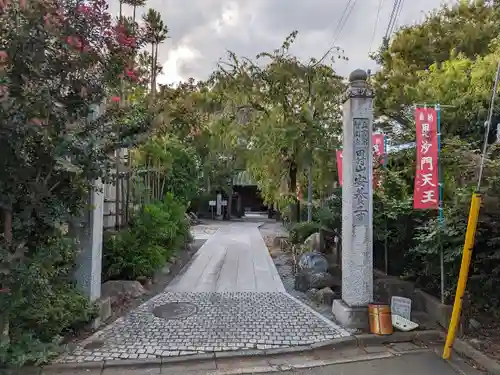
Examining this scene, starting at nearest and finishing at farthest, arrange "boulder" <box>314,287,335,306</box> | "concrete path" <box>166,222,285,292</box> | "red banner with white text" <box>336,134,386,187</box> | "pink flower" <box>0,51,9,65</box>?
"pink flower" <box>0,51,9,65</box>, "boulder" <box>314,287,335,306</box>, "red banner with white text" <box>336,134,386,187</box>, "concrete path" <box>166,222,285,292</box>

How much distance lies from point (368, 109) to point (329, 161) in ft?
19.6

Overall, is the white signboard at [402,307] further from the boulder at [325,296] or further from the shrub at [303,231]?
the shrub at [303,231]

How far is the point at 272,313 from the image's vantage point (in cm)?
618

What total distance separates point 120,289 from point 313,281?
370 centimetres

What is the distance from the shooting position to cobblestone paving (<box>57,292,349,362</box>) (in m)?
4.68

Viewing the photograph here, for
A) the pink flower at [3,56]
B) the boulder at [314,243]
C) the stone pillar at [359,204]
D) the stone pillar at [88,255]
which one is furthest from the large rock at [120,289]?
the boulder at [314,243]

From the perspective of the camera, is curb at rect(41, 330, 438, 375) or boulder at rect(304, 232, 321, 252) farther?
boulder at rect(304, 232, 321, 252)

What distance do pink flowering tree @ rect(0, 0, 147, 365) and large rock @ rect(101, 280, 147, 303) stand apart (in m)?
2.20

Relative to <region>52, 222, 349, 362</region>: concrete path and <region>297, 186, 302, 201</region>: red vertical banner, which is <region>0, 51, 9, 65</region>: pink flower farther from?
<region>297, 186, 302, 201</region>: red vertical banner

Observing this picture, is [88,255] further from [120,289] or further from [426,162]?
→ [426,162]

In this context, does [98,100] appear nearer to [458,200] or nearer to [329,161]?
[458,200]

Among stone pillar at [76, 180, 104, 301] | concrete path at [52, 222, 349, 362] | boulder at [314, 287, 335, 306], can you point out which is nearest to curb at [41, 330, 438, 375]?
concrete path at [52, 222, 349, 362]

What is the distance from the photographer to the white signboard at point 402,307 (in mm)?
5574

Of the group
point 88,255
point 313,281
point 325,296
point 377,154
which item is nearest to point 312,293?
point 313,281
